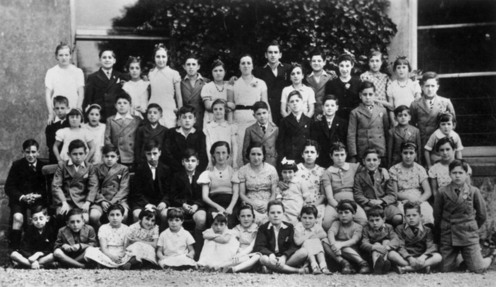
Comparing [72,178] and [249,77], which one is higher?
[249,77]

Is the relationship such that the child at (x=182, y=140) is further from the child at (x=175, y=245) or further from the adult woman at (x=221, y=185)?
the child at (x=175, y=245)

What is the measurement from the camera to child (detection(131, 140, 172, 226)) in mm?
6801

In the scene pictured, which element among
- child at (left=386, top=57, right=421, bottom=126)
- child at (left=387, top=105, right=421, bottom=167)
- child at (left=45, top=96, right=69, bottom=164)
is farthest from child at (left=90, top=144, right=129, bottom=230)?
child at (left=386, top=57, right=421, bottom=126)

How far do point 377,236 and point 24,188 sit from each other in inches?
132

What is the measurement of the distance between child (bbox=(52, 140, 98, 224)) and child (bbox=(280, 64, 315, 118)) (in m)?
2.04

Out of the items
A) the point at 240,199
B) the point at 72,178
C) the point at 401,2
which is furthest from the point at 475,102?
the point at 72,178

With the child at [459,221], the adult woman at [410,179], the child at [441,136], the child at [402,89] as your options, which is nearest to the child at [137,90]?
the child at [402,89]

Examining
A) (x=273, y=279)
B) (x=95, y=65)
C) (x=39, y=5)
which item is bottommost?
(x=273, y=279)

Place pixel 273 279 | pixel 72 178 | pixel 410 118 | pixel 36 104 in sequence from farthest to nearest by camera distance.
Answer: pixel 36 104, pixel 410 118, pixel 72 178, pixel 273 279

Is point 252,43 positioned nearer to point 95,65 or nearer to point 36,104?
point 95,65

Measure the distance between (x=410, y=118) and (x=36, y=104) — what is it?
4.19m

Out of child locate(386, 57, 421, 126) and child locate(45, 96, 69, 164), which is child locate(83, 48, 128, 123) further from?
child locate(386, 57, 421, 126)

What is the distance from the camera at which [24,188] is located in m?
6.93

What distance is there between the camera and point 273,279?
5.81 meters
